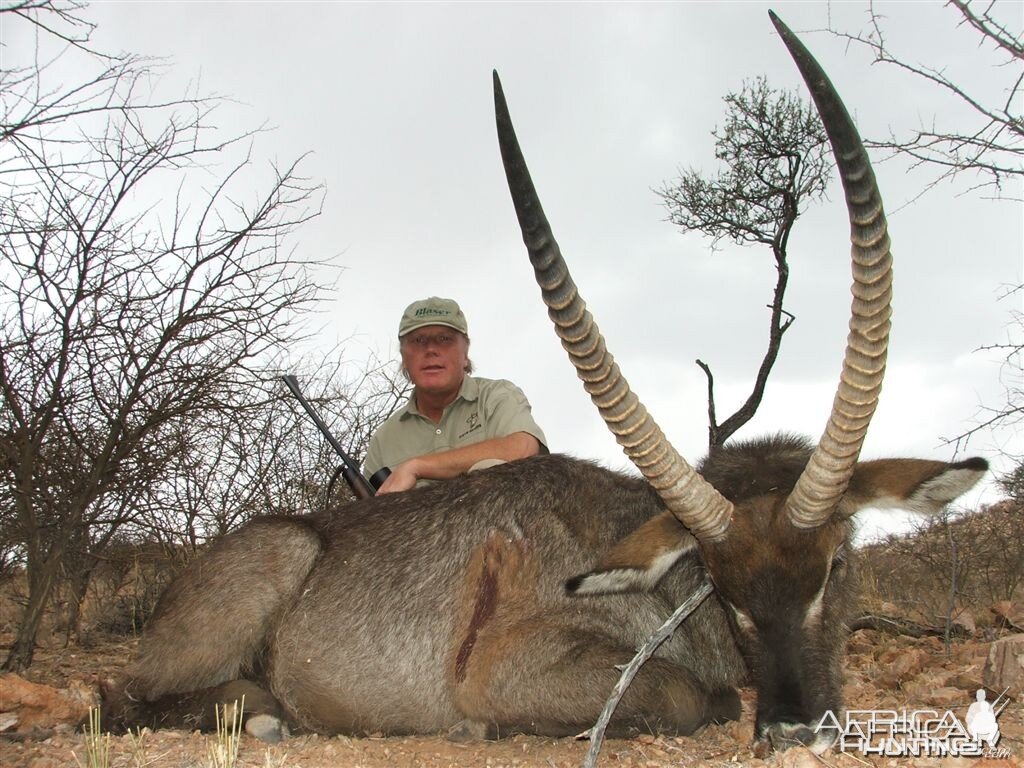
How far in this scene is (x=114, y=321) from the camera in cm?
775

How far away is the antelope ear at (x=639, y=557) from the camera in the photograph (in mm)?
5047

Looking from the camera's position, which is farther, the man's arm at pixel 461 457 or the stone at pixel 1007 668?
the man's arm at pixel 461 457

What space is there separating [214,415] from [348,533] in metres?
2.98

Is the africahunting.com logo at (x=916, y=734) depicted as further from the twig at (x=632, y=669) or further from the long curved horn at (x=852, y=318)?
the long curved horn at (x=852, y=318)

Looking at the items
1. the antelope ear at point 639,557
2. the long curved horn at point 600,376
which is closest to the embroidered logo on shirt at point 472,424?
the antelope ear at point 639,557

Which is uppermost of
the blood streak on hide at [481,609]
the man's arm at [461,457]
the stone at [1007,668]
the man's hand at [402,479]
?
the man's arm at [461,457]

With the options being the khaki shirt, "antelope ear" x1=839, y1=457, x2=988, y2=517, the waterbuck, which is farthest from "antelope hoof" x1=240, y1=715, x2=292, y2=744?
"antelope ear" x1=839, y1=457, x2=988, y2=517

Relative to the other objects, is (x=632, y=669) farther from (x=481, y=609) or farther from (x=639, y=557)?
(x=481, y=609)

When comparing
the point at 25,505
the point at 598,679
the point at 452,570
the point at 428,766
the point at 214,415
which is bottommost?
the point at 428,766

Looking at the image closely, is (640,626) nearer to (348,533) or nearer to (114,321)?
(348,533)

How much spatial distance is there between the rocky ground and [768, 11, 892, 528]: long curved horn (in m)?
1.12

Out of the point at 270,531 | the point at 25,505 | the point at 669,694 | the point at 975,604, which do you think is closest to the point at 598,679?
the point at 669,694

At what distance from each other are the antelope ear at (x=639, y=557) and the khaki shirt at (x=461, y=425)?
2.62 metres

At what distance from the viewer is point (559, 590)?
5664 millimetres
